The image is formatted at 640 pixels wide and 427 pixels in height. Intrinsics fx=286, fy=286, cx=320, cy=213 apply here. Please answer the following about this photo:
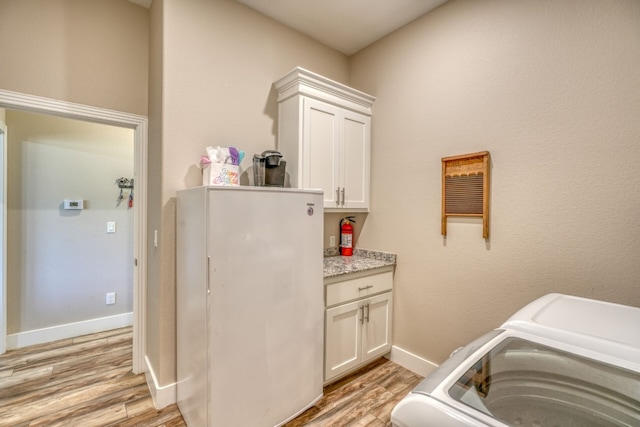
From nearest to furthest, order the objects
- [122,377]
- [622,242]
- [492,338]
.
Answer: [492,338] → [622,242] → [122,377]

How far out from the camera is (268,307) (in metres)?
1.65

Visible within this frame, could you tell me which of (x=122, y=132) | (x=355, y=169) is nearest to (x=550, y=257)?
(x=355, y=169)

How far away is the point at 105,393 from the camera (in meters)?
2.06

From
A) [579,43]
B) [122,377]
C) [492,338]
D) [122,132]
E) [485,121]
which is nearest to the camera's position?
[492,338]

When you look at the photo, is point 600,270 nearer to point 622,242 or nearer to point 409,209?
point 622,242

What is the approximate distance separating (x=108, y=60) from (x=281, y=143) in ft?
4.47

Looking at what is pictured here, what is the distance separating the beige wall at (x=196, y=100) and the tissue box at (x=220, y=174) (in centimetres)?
19

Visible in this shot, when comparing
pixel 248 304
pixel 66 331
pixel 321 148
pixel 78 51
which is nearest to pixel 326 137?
pixel 321 148

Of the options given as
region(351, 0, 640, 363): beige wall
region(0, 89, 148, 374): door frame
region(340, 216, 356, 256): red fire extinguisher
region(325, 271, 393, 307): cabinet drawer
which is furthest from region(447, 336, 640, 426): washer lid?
region(0, 89, 148, 374): door frame

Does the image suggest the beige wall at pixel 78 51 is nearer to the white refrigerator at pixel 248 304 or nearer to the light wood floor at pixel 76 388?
the white refrigerator at pixel 248 304

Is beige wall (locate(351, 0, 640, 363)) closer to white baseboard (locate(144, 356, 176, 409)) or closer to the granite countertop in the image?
the granite countertop

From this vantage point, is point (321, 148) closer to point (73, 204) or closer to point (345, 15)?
point (345, 15)

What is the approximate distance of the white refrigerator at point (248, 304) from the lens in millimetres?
1489

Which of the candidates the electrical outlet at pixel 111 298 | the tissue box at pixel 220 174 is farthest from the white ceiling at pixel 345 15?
the electrical outlet at pixel 111 298
